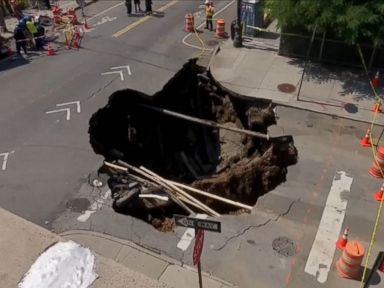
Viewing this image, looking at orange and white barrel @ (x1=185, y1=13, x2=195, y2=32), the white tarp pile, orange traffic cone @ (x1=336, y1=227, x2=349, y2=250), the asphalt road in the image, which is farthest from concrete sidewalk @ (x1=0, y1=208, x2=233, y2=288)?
orange and white barrel @ (x1=185, y1=13, x2=195, y2=32)

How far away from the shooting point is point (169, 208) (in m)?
12.8

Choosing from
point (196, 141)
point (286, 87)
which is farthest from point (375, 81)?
point (196, 141)

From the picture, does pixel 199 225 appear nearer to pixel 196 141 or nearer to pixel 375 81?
pixel 196 141

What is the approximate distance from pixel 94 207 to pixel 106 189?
767 millimetres

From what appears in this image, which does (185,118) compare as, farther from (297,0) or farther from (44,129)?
(297,0)

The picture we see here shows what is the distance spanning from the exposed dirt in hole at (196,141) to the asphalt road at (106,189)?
0.57m

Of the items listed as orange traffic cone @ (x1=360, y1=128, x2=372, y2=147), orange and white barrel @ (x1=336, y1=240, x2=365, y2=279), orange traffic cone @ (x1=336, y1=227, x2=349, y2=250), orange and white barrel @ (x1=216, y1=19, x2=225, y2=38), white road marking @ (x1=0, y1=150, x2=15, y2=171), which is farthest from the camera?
orange and white barrel @ (x1=216, y1=19, x2=225, y2=38)

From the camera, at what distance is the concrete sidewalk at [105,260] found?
10203 millimetres

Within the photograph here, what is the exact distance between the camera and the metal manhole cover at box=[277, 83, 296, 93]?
697 inches

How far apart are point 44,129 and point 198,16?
13.3m

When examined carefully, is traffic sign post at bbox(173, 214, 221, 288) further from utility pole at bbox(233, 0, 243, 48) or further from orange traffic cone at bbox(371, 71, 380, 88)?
utility pole at bbox(233, 0, 243, 48)

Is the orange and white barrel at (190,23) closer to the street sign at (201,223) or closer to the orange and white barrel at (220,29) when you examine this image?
the orange and white barrel at (220,29)

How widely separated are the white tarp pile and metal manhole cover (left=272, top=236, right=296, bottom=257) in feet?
15.1

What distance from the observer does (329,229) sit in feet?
37.9
